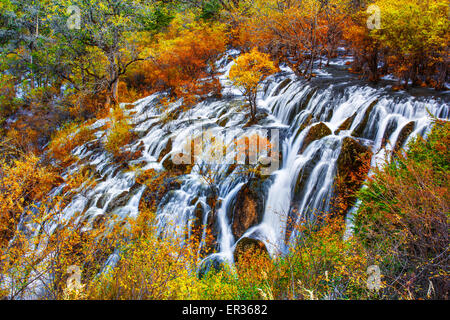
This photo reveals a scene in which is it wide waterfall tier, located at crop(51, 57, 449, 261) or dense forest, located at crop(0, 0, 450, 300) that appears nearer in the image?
dense forest, located at crop(0, 0, 450, 300)

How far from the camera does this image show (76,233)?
1050 cm

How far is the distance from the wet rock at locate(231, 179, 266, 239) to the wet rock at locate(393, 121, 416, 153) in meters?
5.86

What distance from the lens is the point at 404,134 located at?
9.56 meters

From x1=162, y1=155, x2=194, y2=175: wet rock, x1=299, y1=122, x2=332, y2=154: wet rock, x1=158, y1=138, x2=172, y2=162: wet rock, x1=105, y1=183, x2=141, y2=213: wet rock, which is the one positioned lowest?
x1=105, y1=183, x2=141, y2=213: wet rock

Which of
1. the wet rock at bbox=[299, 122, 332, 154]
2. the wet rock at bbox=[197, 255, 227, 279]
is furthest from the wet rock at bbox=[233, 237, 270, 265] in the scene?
the wet rock at bbox=[299, 122, 332, 154]

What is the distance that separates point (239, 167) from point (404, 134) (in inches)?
287

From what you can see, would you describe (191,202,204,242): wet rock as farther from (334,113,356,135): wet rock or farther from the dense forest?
(334,113,356,135): wet rock

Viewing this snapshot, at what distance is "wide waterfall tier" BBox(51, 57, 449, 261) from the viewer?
964 cm

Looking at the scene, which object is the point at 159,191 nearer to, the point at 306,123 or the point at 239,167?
the point at 239,167

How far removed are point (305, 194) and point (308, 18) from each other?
16592mm

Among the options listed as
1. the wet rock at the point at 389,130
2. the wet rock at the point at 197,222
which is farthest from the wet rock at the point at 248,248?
the wet rock at the point at 389,130

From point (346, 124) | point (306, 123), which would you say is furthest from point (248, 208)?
point (346, 124)

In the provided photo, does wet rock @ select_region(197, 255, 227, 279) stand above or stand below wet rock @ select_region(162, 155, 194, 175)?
below

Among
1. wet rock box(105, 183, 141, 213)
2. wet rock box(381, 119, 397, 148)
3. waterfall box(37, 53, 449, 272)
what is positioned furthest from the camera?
wet rock box(105, 183, 141, 213)
